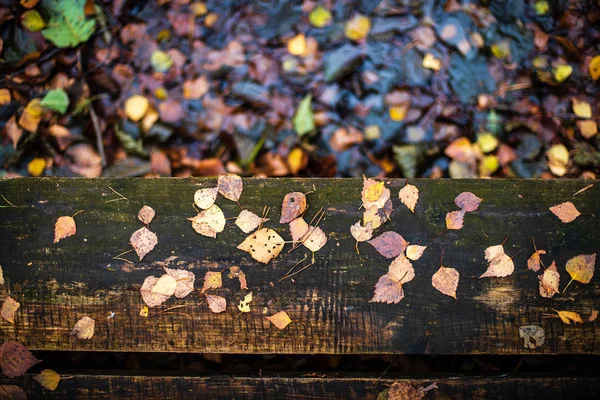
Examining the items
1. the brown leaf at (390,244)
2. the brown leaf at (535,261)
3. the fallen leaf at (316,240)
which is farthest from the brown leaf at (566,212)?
the fallen leaf at (316,240)

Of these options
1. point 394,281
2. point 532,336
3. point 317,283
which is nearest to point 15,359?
point 317,283

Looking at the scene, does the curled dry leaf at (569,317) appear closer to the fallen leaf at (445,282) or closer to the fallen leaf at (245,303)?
the fallen leaf at (445,282)

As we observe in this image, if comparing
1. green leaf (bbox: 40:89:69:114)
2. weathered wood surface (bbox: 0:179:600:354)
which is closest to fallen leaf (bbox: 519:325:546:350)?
weathered wood surface (bbox: 0:179:600:354)

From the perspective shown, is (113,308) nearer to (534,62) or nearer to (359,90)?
(359,90)

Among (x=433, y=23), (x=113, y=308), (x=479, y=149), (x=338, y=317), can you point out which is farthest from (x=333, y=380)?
(x=433, y=23)

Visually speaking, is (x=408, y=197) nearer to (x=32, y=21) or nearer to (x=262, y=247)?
(x=262, y=247)

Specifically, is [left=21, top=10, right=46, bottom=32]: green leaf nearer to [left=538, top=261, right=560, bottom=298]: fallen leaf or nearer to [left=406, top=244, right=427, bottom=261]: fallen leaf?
[left=406, top=244, right=427, bottom=261]: fallen leaf
